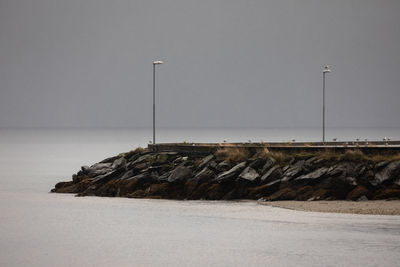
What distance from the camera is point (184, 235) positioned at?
37.6 m

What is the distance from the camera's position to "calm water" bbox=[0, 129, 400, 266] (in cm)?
3161

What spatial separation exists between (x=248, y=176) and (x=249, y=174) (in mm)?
207

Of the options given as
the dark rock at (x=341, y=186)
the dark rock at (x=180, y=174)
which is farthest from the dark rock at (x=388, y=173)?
the dark rock at (x=180, y=174)

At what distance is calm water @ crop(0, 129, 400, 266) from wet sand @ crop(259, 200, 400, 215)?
1106 mm

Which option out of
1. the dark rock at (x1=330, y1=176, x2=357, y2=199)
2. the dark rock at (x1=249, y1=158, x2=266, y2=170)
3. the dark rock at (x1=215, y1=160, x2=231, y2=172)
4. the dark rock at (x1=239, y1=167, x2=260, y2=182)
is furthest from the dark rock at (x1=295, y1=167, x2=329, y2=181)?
the dark rock at (x1=215, y1=160, x2=231, y2=172)

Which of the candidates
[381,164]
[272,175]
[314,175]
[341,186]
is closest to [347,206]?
[341,186]

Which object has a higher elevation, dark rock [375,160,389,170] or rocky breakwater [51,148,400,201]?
dark rock [375,160,389,170]

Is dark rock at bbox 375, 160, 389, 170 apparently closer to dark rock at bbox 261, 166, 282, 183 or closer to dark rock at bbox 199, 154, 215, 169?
dark rock at bbox 261, 166, 282, 183

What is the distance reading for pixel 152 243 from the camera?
35.7m

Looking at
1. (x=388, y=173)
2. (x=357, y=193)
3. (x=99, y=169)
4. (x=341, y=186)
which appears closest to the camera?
(x=357, y=193)

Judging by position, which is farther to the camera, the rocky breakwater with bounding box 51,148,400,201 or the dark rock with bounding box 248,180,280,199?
the dark rock with bounding box 248,180,280,199

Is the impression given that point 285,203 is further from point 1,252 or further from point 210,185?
point 1,252

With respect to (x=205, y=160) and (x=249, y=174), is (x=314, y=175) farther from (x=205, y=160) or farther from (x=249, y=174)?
(x=205, y=160)

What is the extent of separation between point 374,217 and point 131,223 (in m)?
12.7
